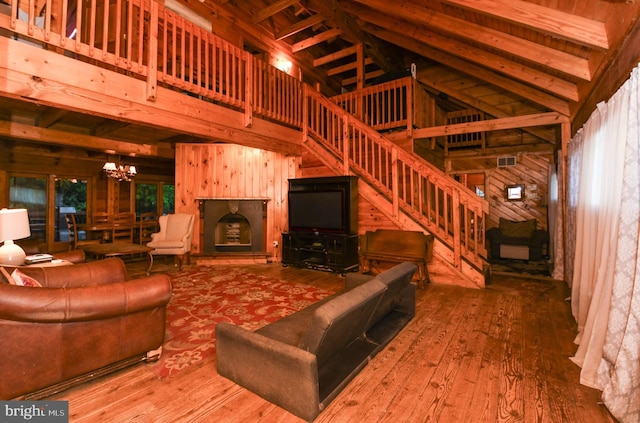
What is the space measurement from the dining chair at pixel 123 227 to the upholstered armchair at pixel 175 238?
135cm

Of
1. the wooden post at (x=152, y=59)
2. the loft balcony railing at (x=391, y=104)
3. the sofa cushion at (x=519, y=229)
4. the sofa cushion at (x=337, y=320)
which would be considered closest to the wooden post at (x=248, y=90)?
the wooden post at (x=152, y=59)

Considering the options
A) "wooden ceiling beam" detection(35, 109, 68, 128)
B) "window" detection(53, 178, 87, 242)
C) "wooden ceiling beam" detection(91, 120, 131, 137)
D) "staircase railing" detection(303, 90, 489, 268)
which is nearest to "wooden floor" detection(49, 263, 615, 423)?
"staircase railing" detection(303, 90, 489, 268)

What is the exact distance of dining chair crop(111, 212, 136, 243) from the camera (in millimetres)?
6356

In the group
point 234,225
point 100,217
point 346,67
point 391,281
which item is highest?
point 346,67

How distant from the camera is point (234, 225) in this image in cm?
627

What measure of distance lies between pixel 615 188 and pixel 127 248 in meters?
6.34

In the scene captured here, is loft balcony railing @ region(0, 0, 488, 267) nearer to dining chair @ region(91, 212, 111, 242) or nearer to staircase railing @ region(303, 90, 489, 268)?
staircase railing @ region(303, 90, 489, 268)

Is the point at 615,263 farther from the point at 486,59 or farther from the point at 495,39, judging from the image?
the point at 486,59

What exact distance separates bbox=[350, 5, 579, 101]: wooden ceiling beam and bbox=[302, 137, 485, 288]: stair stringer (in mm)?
2564

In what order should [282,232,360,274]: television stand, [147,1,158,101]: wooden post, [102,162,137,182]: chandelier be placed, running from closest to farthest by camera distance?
[147,1,158,101]: wooden post < [282,232,360,274]: television stand < [102,162,137,182]: chandelier

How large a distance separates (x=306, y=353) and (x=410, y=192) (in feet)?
13.6

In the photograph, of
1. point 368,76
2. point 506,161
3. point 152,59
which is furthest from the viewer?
point 368,76

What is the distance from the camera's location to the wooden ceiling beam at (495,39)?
3.06 m
